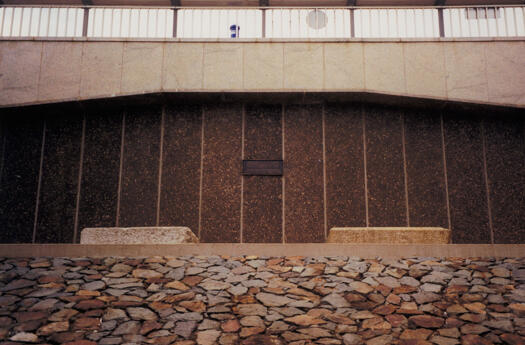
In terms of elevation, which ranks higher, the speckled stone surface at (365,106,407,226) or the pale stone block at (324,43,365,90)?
the pale stone block at (324,43,365,90)

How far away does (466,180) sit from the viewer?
9.62 meters

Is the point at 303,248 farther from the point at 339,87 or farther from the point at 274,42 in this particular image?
the point at 274,42

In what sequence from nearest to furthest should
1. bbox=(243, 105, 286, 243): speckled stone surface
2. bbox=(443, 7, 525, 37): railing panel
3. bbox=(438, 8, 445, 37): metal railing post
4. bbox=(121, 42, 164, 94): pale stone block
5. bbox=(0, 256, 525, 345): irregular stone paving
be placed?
bbox=(0, 256, 525, 345): irregular stone paving → bbox=(243, 105, 286, 243): speckled stone surface → bbox=(121, 42, 164, 94): pale stone block → bbox=(443, 7, 525, 37): railing panel → bbox=(438, 8, 445, 37): metal railing post

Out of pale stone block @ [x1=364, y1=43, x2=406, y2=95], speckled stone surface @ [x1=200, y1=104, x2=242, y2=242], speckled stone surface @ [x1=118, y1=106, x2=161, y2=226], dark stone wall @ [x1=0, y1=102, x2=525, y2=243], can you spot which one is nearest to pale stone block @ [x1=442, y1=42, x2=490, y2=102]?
dark stone wall @ [x1=0, y1=102, x2=525, y2=243]

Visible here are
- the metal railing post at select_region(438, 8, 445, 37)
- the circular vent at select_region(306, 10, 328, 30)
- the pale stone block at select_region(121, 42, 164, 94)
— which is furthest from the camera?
the circular vent at select_region(306, 10, 328, 30)

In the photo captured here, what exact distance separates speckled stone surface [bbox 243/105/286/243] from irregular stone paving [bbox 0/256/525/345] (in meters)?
2.29

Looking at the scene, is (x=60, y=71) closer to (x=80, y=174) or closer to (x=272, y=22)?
(x=80, y=174)

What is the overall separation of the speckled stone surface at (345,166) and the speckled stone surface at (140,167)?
3.69 metres

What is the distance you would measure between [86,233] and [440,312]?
5685 millimetres

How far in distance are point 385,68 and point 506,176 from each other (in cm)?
344

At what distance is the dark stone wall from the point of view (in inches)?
372

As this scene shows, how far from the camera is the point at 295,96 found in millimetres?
9719

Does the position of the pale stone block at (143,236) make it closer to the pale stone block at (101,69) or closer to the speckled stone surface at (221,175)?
the speckled stone surface at (221,175)

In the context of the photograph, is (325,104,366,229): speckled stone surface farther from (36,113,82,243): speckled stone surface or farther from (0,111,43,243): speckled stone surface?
(0,111,43,243): speckled stone surface
